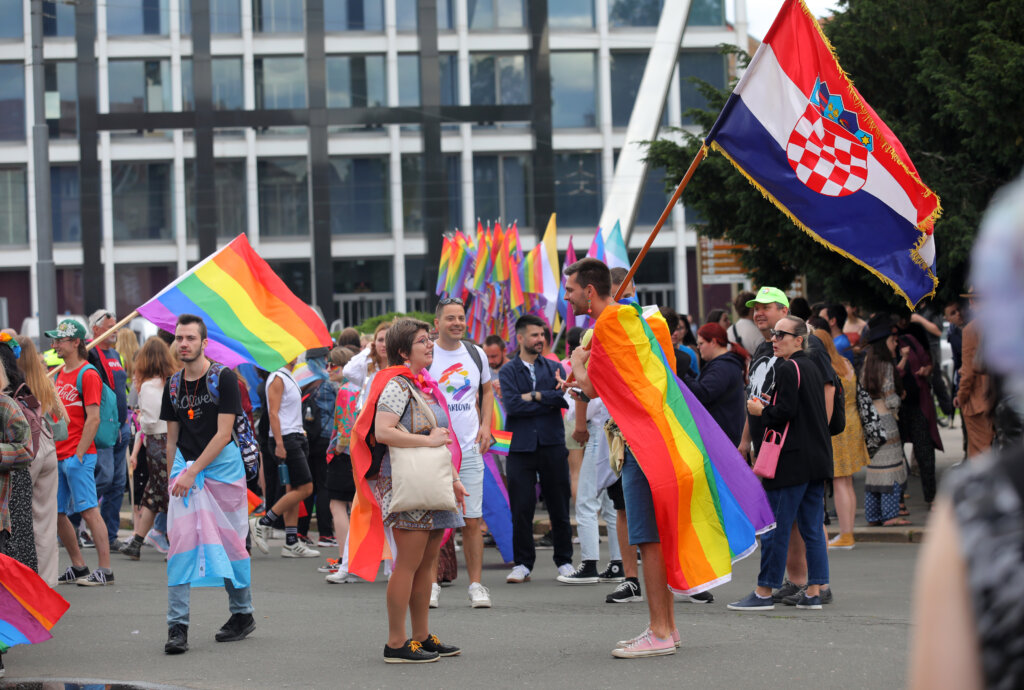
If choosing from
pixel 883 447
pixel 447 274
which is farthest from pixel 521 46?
pixel 883 447

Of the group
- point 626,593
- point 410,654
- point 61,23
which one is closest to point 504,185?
point 61,23

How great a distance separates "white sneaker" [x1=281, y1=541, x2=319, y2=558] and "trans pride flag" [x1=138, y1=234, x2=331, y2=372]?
2.14 m

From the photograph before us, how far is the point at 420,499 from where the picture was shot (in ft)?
22.1

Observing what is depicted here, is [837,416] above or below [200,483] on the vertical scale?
above

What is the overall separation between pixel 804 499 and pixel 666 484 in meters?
1.82

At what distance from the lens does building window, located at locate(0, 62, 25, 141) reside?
49969mm

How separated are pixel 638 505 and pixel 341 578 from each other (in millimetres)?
4152

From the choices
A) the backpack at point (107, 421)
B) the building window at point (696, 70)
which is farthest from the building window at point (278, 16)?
the backpack at point (107, 421)

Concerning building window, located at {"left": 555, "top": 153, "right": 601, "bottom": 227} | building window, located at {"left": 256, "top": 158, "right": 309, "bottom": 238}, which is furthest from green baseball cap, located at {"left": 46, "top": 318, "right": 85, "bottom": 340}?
building window, located at {"left": 555, "top": 153, "right": 601, "bottom": 227}

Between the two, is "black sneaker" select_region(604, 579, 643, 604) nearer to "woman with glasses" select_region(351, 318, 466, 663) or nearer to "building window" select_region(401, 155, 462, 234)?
"woman with glasses" select_region(351, 318, 466, 663)

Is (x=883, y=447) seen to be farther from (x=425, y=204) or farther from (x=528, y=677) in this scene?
(x=425, y=204)

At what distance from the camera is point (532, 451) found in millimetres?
10133

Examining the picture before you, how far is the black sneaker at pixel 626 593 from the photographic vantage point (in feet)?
29.1

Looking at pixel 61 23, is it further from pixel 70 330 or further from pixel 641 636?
pixel 641 636
